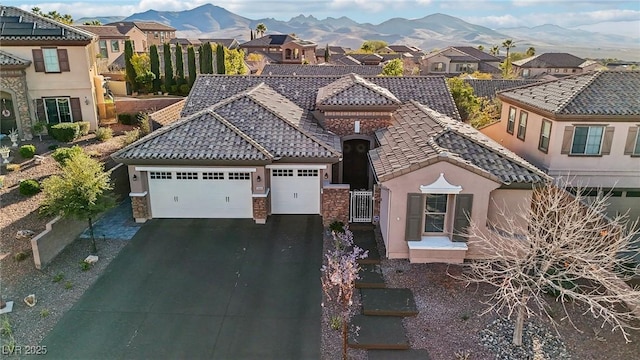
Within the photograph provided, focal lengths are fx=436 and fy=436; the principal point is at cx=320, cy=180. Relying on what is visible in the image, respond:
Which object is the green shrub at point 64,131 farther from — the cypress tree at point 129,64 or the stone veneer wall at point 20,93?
the cypress tree at point 129,64

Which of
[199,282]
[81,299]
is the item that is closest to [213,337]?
[199,282]

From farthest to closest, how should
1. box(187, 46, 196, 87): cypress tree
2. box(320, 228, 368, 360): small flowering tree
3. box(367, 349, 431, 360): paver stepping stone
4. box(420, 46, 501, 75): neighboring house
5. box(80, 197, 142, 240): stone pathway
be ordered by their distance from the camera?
box(420, 46, 501, 75): neighboring house → box(187, 46, 196, 87): cypress tree → box(80, 197, 142, 240): stone pathway → box(320, 228, 368, 360): small flowering tree → box(367, 349, 431, 360): paver stepping stone

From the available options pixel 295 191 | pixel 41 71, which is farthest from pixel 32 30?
pixel 295 191

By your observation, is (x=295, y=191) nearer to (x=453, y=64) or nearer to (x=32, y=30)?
(x=32, y=30)

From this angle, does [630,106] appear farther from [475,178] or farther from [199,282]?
[199,282]

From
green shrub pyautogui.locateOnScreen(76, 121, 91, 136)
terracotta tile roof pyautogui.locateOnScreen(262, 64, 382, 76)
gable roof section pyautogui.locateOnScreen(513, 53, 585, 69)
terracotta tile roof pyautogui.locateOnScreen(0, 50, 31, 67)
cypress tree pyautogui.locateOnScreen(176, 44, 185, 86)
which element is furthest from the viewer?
gable roof section pyautogui.locateOnScreen(513, 53, 585, 69)

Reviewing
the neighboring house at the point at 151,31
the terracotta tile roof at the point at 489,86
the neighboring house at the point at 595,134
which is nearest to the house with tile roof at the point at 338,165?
the neighboring house at the point at 595,134

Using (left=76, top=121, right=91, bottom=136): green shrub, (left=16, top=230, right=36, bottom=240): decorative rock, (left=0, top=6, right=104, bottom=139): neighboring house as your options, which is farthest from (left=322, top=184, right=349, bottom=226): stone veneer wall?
(left=0, top=6, right=104, bottom=139): neighboring house

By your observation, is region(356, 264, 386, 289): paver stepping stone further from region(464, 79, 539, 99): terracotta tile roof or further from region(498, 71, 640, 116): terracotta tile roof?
region(464, 79, 539, 99): terracotta tile roof
